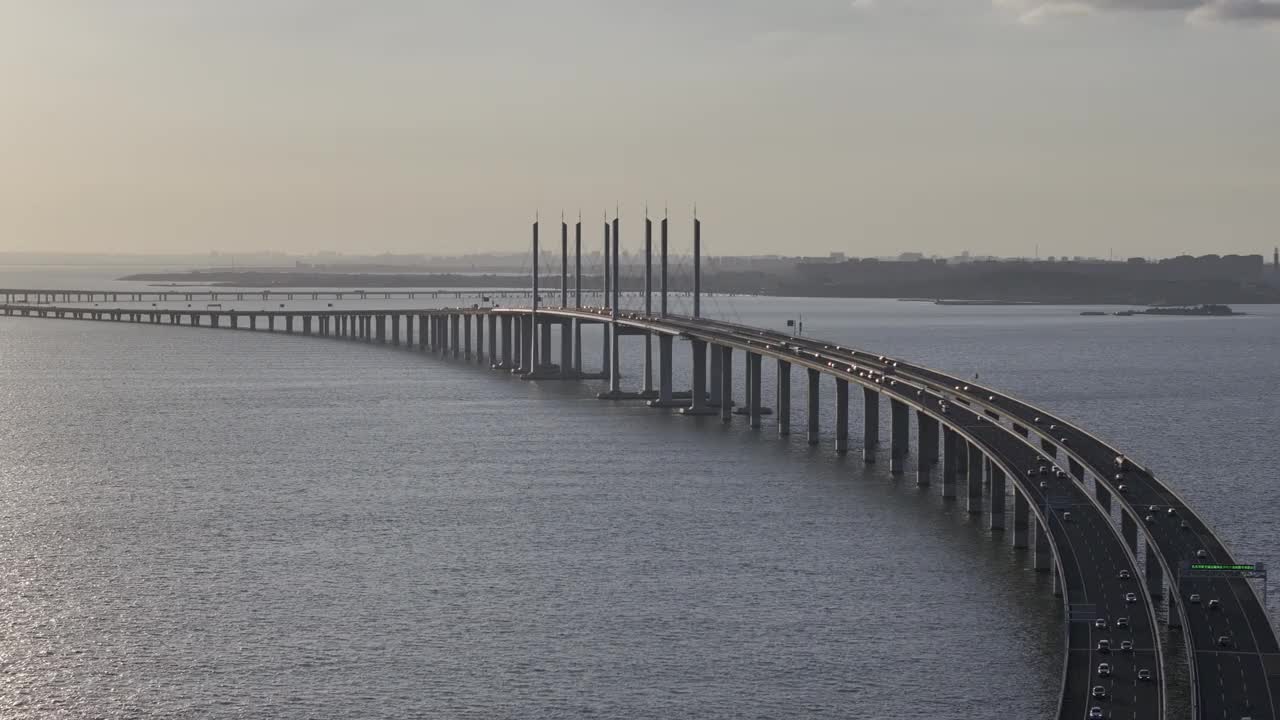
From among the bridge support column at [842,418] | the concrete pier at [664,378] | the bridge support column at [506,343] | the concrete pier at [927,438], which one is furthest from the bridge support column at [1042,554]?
the bridge support column at [506,343]

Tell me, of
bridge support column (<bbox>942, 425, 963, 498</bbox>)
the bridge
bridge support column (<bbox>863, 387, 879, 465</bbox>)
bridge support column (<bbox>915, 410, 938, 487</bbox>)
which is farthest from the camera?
bridge support column (<bbox>863, 387, 879, 465</bbox>)

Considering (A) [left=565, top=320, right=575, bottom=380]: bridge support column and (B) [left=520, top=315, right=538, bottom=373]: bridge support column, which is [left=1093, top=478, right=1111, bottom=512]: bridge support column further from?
(B) [left=520, top=315, right=538, bottom=373]: bridge support column

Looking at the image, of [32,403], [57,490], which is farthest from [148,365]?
[57,490]

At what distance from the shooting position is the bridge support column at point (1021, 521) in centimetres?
6450

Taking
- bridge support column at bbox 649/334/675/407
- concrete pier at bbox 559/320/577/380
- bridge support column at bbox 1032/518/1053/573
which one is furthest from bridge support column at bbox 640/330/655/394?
bridge support column at bbox 1032/518/1053/573

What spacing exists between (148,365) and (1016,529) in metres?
135

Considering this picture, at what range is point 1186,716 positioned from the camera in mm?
41938

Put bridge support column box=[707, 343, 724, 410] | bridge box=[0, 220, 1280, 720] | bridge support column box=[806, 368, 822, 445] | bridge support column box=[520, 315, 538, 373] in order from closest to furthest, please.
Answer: bridge box=[0, 220, 1280, 720], bridge support column box=[806, 368, 822, 445], bridge support column box=[707, 343, 724, 410], bridge support column box=[520, 315, 538, 373]

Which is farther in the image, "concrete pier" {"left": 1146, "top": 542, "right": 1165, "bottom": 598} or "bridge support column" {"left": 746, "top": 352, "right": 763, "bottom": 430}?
"bridge support column" {"left": 746, "top": 352, "right": 763, "bottom": 430}

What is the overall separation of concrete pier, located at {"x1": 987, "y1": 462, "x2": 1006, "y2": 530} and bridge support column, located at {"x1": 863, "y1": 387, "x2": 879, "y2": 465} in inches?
850

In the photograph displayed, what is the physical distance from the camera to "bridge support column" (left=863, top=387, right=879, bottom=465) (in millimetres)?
92925

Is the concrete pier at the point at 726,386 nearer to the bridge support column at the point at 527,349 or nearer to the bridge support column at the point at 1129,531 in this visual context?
the bridge support column at the point at 527,349

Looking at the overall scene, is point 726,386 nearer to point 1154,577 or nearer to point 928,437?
point 928,437

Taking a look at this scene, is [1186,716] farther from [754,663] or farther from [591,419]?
[591,419]
